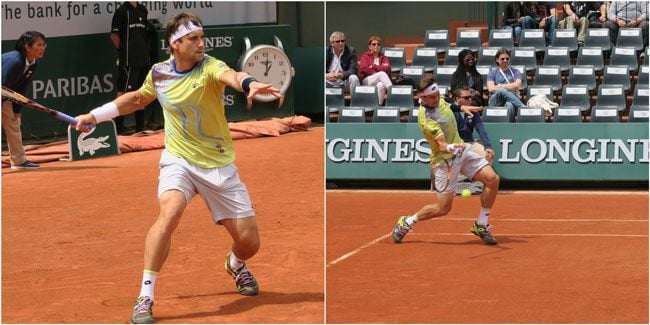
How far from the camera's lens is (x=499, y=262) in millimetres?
10672

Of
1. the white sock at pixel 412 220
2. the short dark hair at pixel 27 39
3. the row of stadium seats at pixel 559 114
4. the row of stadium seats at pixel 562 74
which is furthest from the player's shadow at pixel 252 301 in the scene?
the row of stadium seats at pixel 562 74

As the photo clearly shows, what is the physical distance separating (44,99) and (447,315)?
10.5 meters

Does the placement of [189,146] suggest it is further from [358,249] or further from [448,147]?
[358,249]

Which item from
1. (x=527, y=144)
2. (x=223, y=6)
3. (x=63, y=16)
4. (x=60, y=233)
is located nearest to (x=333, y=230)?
(x=60, y=233)

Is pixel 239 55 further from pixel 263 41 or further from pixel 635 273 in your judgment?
pixel 635 273

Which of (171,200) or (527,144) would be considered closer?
(171,200)

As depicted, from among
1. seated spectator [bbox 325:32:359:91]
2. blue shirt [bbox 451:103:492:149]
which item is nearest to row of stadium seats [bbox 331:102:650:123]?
seated spectator [bbox 325:32:359:91]

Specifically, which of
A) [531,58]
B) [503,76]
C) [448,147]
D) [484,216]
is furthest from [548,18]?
[448,147]

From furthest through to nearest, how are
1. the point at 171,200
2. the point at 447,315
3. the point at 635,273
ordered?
the point at 635,273, the point at 447,315, the point at 171,200

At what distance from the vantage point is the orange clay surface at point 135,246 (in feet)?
25.7

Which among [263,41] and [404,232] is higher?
[263,41]

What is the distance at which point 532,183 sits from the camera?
16.7 metres

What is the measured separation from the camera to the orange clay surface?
7844mm

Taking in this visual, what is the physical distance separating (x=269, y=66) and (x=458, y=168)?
8906 mm
